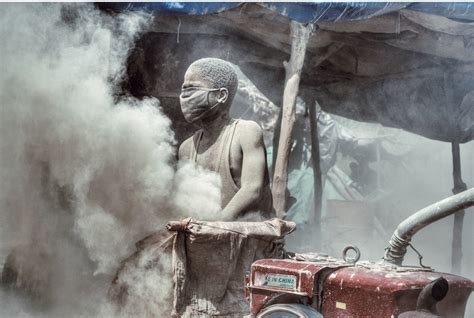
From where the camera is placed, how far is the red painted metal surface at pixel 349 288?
2945 millimetres

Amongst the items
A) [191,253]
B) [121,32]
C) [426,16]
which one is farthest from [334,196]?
[191,253]

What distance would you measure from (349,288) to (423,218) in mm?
668

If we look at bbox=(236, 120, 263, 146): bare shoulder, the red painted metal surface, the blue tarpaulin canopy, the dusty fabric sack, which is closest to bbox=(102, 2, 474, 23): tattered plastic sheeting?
the blue tarpaulin canopy

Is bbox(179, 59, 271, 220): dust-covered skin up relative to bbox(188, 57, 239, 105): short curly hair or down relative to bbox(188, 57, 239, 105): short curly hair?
down

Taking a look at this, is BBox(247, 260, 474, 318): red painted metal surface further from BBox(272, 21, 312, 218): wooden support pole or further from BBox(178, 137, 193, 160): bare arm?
BBox(272, 21, 312, 218): wooden support pole

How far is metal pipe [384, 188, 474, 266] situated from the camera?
3.29m

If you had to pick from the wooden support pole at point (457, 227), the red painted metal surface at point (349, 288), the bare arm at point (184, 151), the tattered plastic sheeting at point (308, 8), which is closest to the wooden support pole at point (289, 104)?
the tattered plastic sheeting at point (308, 8)

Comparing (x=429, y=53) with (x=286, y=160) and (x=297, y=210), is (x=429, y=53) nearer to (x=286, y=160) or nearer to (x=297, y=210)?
(x=286, y=160)

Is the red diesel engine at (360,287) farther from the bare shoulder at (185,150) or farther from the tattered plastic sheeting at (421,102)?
the tattered plastic sheeting at (421,102)

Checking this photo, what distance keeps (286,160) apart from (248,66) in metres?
2.51

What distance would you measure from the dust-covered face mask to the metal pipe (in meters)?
1.55

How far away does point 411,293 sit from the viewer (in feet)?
9.65

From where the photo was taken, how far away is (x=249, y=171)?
13.8 feet

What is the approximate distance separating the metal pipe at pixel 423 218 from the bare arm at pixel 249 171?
0.98m
